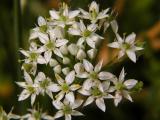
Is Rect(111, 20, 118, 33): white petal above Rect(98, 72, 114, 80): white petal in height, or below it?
above

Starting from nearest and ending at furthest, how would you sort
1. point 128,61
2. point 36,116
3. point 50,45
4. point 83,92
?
point 83,92 < point 50,45 < point 36,116 < point 128,61

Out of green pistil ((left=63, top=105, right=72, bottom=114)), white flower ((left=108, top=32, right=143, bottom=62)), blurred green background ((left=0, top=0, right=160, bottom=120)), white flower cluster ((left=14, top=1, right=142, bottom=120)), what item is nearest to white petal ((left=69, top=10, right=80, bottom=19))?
white flower cluster ((left=14, top=1, right=142, bottom=120))

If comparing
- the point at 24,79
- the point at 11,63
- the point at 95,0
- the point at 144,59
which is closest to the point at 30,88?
the point at 24,79

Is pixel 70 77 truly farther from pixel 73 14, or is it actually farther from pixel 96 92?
pixel 73 14

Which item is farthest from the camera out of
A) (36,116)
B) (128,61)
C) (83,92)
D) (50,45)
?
(128,61)

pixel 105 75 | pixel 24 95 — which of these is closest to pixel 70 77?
pixel 105 75

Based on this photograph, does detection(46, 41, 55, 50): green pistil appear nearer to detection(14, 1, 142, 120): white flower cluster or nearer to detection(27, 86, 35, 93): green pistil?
detection(14, 1, 142, 120): white flower cluster

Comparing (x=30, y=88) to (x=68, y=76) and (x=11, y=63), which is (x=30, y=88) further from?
(x=11, y=63)

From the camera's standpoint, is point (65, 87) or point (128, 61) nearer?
point (65, 87)
